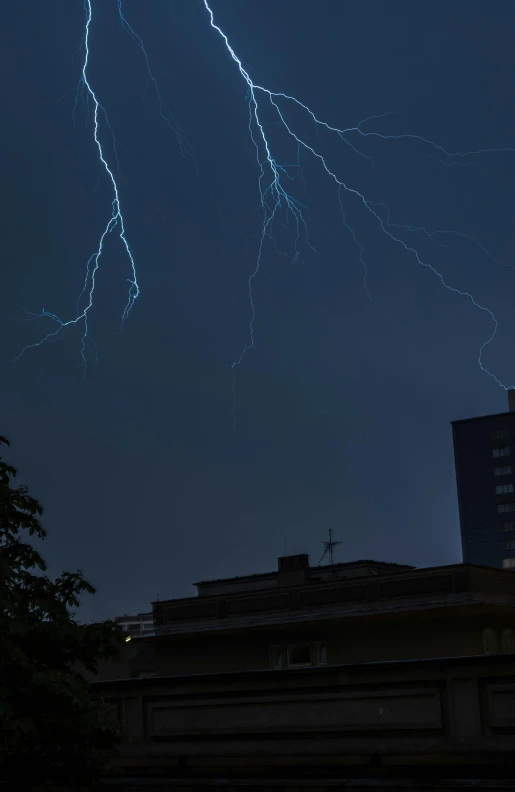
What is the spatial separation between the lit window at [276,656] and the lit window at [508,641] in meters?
6.83

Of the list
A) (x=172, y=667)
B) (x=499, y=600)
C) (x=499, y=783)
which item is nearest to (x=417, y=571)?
(x=499, y=600)

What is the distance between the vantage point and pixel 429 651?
90.7 ft

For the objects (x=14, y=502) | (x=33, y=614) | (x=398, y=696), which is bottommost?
(x=398, y=696)

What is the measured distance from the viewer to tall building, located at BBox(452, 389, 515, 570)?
130 meters

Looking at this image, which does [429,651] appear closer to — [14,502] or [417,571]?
[417,571]

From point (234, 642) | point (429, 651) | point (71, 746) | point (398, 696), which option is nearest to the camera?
point (398, 696)

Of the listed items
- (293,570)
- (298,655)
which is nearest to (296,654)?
(298,655)

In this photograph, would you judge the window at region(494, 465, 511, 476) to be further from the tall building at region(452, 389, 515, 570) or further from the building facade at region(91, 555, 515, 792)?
the building facade at region(91, 555, 515, 792)

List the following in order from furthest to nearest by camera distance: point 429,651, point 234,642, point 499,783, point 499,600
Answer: point 234,642, point 499,600, point 429,651, point 499,783

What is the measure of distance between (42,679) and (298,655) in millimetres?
21512

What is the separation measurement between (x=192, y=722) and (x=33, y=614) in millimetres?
2275

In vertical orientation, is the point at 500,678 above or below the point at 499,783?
above

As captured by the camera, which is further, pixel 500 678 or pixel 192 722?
pixel 192 722

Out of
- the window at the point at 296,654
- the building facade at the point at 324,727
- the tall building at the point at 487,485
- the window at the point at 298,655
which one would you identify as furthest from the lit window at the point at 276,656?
the tall building at the point at 487,485
